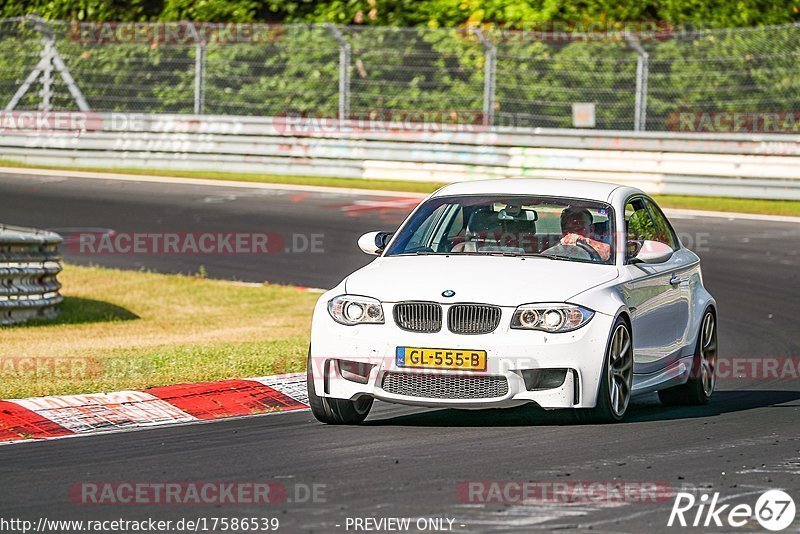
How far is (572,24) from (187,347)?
60.3ft

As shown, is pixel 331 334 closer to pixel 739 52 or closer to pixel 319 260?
pixel 319 260

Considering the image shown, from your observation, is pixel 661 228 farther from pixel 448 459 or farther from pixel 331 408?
pixel 448 459

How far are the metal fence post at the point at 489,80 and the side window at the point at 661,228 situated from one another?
1570cm

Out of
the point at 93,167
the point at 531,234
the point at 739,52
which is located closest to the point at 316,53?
the point at 93,167

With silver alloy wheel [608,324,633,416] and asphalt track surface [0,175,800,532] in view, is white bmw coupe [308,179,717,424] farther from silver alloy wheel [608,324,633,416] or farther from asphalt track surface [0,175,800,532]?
asphalt track surface [0,175,800,532]

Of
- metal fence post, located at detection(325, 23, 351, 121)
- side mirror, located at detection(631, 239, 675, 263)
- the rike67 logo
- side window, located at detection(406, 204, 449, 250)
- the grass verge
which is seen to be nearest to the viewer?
the rike67 logo

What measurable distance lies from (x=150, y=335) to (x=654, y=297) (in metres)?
6.28

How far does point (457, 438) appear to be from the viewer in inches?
323

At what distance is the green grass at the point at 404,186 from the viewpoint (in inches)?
912

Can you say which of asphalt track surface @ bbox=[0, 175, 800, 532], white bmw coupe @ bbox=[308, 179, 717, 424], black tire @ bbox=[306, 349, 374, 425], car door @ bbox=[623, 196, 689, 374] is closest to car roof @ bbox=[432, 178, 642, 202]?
white bmw coupe @ bbox=[308, 179, 717, 424]

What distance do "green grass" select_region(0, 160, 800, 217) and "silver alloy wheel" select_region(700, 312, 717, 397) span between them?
1262 centimetres

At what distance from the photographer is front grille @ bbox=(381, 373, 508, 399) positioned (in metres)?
8.27

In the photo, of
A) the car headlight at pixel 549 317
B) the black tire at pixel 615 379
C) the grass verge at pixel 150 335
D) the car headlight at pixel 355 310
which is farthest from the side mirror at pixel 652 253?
the grass verge at pixel 150 335

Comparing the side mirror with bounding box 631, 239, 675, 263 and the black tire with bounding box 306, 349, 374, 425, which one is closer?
the black tire with bounding box 306, 349, 374, 425
